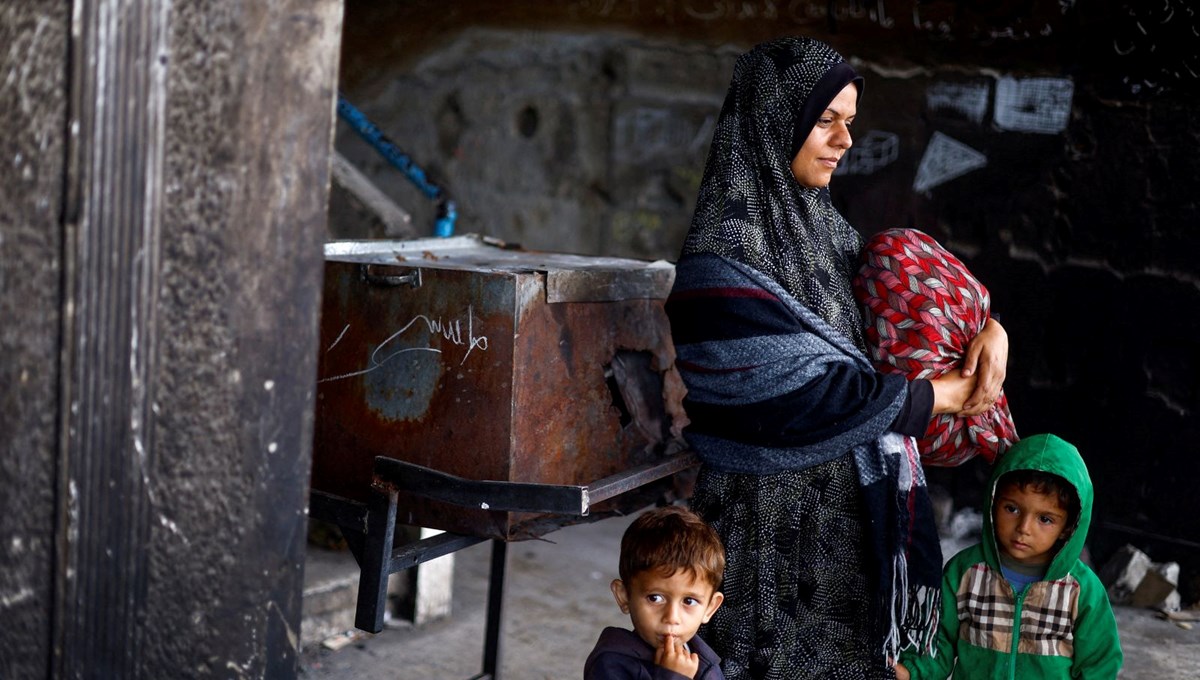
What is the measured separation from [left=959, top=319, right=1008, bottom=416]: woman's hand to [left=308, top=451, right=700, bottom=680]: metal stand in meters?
0.66

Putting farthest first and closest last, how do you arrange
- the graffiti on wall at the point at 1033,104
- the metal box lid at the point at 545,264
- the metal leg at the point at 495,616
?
the graffiti on wall at the point at 1033,104 < the metal leg at the point at 495,616 < the metal box lid at the point at 545,264

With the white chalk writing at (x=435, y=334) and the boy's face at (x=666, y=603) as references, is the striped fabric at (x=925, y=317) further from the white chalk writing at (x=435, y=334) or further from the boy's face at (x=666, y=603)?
the white chalk writing at (x=435, y=334)

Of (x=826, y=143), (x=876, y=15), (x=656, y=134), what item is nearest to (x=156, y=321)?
(x=826, y=143)

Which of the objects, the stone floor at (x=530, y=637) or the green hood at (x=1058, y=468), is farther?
the stone floor at (x=530, y=637)

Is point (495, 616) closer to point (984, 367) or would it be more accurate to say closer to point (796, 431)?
point (796, 431)

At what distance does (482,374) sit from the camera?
2209mm

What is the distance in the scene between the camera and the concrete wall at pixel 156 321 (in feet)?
4.91

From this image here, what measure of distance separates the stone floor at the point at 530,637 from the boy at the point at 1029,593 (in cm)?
126

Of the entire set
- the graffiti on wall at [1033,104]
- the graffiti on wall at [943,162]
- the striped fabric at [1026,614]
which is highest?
Result: the graffiti on wall at [1033,104]

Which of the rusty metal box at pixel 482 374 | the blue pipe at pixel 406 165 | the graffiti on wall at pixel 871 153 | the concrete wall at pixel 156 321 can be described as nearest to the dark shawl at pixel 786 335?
the rusty metal box at pixel 482 374

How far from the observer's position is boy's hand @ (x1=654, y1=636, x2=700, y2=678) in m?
1.98

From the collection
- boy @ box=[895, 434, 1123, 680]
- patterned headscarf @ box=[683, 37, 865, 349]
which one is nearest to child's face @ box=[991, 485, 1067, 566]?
boy @ box=[895, 434, 1123, 680]

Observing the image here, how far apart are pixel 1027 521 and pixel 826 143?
33.9 inches

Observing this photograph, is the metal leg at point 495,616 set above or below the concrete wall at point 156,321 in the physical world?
below
